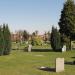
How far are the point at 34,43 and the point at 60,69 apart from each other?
6494 cm

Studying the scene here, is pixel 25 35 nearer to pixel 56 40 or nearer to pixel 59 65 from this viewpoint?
pixel 56 40

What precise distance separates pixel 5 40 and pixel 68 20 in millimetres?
17548

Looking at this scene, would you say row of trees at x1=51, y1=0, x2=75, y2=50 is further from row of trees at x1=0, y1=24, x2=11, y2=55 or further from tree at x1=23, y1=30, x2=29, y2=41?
tree at x1=23, y1=30, x2=29, y2=41

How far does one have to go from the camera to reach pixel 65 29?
54.2 meters

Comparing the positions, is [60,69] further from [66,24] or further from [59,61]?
[66,24]

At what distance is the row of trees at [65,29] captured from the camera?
5351cm

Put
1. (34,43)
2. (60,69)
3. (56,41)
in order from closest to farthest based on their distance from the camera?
1. (60,69)
2. (56,41)
3. (34,43)

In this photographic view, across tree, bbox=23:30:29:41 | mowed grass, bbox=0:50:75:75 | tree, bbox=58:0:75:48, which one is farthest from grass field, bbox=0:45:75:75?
tree, bbox=23:30:29:41

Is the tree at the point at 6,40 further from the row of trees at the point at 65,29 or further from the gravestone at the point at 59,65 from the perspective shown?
the gravestone at the point at 59,65

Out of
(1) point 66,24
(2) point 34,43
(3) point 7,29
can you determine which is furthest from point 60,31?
(2) point 34,43

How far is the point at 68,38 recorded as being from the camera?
178 ft

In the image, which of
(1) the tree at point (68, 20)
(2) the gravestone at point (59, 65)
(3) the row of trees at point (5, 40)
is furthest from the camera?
(1) the tree at point (68, 20)

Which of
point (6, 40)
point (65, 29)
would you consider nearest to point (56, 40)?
point (65, 29)

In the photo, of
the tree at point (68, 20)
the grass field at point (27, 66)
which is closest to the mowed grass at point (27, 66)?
the grass field at point (27, 66)
